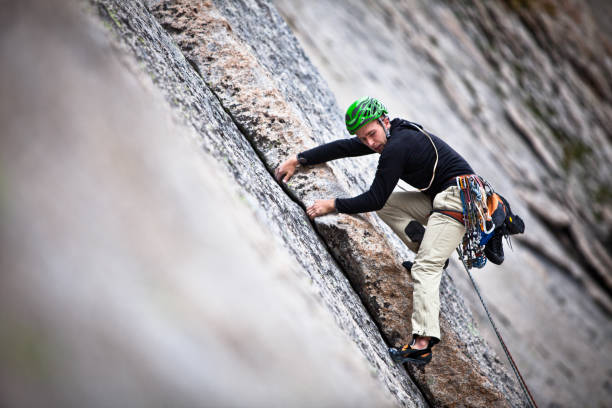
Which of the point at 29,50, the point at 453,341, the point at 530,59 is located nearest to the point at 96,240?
the point at 29,50

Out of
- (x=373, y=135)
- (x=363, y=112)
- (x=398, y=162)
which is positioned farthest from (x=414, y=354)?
(x=363, y=112)

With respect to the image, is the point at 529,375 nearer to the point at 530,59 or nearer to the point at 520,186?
the point at 520,186

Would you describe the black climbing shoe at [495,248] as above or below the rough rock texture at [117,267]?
below

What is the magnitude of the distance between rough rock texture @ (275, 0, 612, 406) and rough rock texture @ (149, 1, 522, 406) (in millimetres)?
1385

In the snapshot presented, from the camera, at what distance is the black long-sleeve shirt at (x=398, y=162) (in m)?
3.90

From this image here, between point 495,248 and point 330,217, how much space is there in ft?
6.80

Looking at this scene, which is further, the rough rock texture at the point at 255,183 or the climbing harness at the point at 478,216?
the climbing harness at the point at 478,216

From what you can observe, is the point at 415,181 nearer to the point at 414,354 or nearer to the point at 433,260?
the point at 433,260

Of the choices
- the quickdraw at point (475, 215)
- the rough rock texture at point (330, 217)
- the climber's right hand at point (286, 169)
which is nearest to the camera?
the quickdraw at point (475, 215)

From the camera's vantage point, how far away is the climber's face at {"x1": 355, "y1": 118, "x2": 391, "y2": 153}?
4113 mm

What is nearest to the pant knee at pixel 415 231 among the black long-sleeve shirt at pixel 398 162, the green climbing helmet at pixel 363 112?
the black long-sleeve shirt at pixel 398 162

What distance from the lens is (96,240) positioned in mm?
1485

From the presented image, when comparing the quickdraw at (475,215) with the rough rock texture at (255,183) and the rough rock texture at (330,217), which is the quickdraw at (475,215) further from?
the rough rock texture at (255,183)

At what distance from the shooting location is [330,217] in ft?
13.8
